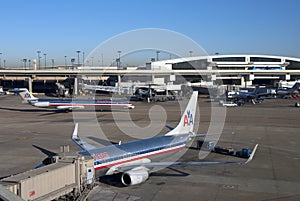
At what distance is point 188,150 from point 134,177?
17286 millimetres

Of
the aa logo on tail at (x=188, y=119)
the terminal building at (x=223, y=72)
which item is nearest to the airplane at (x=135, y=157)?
the aa logo on tail at (x=188, y=119)

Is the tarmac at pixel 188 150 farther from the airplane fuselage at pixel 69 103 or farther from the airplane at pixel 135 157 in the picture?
the airplane fuselage at pixel 69 103

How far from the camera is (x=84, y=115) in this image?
9062cm

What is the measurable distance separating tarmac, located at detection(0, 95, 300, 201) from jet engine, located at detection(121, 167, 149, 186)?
61 cm

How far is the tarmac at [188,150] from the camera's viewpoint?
31469 mm

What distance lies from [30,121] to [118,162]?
5149cm

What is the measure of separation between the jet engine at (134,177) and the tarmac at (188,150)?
2.00 feet

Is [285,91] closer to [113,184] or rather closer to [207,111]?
[207,111]

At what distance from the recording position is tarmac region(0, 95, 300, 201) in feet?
103

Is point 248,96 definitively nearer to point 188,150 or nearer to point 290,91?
point 290,91

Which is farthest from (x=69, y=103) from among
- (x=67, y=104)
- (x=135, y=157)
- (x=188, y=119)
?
(x=135, y=157)

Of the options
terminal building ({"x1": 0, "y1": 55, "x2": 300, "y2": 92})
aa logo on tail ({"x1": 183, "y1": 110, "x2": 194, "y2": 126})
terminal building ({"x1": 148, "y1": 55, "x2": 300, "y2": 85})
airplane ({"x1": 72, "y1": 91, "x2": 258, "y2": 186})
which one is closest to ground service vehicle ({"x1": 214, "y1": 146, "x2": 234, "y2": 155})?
aa logo on tail ({"x1": 183, "y1": 110, "x2": 194, "y2": 126})

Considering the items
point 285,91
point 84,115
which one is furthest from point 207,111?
point 285,91

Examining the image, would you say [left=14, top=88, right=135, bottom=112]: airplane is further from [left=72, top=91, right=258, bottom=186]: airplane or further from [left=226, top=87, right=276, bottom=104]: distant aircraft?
[left=72, top=91, right=258, bottom=186]: airplane
